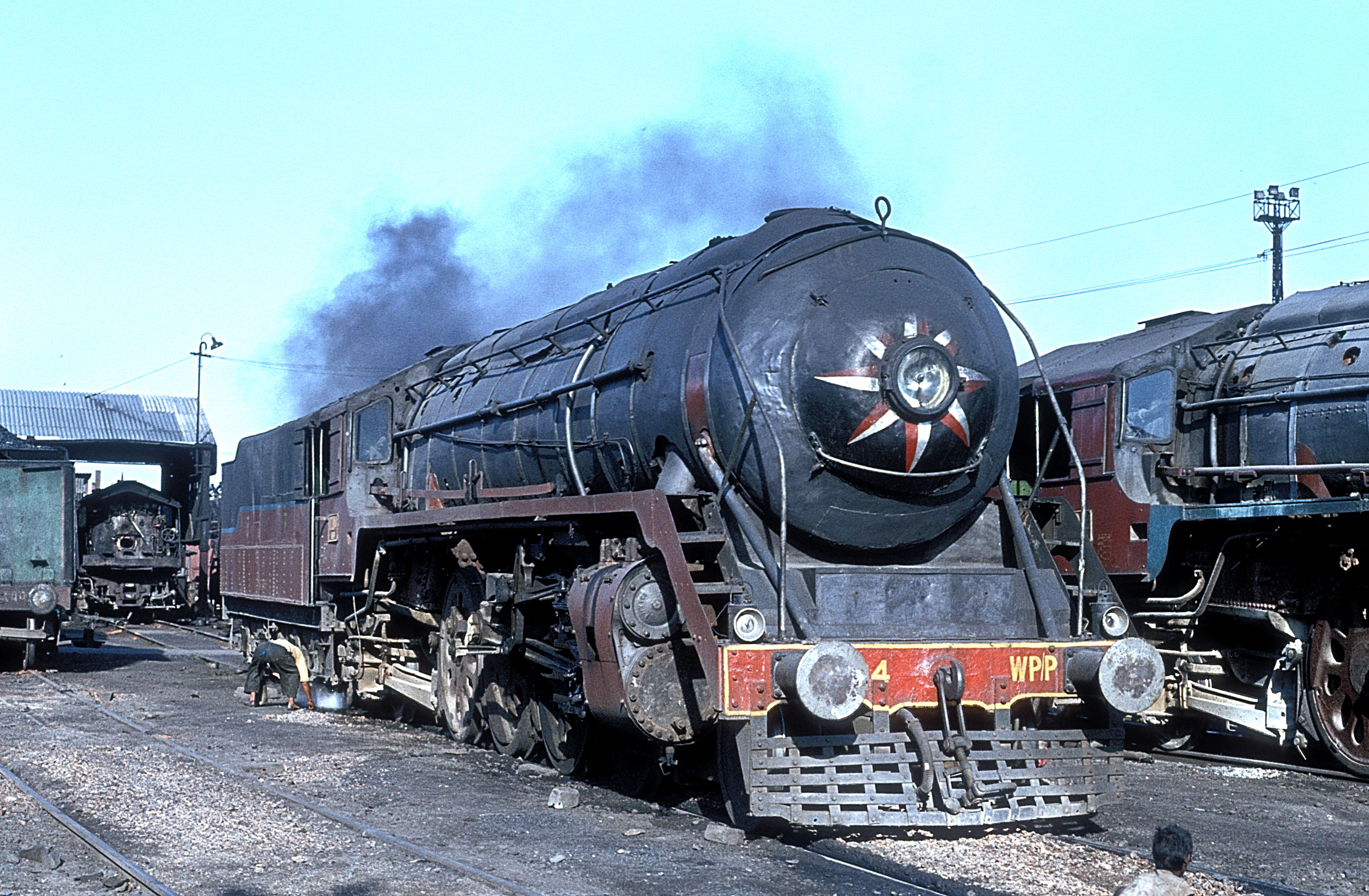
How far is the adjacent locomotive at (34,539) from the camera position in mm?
15820

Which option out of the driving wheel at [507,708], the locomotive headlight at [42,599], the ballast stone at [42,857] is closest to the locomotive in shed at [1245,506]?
the driving wheel at [507,708]

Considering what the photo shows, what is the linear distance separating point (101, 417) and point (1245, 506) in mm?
32355

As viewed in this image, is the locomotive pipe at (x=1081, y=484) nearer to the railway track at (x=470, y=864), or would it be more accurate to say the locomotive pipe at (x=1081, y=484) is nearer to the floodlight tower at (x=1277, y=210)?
the railway track at (x=470, y=864)

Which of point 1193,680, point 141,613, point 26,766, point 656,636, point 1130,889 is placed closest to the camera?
point 1130,889

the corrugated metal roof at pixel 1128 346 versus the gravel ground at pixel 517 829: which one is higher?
the corrugated metal roof at pixel 1128 346

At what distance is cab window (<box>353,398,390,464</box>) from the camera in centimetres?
1144

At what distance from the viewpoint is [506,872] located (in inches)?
225

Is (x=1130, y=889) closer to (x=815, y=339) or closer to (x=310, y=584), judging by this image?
(x=815, y=339)

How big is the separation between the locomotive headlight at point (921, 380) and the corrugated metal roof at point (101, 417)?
29450mm

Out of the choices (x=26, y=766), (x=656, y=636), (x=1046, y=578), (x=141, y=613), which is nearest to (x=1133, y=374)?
(x=1046, y=578)

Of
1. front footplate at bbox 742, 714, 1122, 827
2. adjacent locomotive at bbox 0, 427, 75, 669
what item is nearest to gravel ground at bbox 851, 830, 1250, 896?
front footplate at bbox 742, 714, 1122, 827

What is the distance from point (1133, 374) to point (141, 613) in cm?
2578

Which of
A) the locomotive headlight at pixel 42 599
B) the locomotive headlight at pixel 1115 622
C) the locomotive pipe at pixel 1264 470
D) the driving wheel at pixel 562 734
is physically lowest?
the driving wheel at pixel 562 734

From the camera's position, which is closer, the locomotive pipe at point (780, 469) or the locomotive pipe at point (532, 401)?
the locomotive pipe at point (780, 469)
